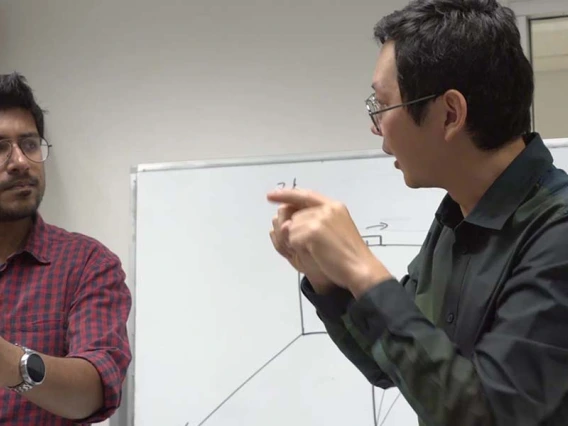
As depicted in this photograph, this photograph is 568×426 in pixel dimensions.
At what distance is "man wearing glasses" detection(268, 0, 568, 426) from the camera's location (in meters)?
0.68

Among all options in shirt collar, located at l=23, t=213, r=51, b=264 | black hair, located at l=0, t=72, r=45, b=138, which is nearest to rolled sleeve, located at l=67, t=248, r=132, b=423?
shirt collar, located at l=23, t=213, r=51, b=264

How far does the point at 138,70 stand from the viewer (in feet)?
7.80

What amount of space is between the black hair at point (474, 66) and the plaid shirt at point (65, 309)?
88 cm

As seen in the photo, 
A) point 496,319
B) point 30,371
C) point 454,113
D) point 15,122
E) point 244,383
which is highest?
point 15,122

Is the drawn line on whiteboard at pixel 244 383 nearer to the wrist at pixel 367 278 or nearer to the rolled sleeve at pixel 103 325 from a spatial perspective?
the rolled sleeve at pixel 103 325

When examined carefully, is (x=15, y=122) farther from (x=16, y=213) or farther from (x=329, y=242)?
(x=329, y=242)

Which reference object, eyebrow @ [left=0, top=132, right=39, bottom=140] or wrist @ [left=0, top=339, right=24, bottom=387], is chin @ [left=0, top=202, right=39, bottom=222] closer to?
eyebrow @ [left=0, top=132, right=39, bottom=140]

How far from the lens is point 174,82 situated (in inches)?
92.5

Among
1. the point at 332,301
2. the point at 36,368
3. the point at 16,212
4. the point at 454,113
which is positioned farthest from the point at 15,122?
the point at 454,113

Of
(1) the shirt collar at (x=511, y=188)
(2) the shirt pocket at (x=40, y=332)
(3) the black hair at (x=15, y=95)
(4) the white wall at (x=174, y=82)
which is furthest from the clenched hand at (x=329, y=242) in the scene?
(4) the white wall at (x=174, y=82)

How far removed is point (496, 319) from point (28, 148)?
1.31 metres

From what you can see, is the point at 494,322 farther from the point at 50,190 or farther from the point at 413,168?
the point at 50,190

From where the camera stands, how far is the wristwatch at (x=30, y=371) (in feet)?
3.88

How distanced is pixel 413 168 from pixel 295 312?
48.9 inches
